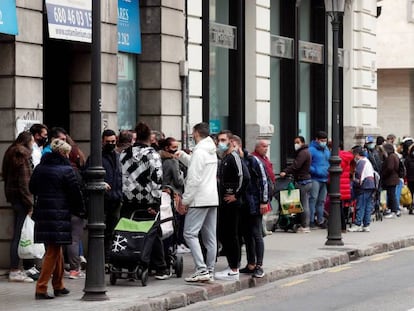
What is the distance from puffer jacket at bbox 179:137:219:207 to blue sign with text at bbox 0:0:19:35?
3.09 metres

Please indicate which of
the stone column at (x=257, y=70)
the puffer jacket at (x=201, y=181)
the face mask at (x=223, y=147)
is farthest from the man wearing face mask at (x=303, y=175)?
the puffer jacket at (x=201, y=181)

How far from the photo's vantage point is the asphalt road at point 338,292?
572 inches

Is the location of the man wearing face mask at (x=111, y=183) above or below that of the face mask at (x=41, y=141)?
below

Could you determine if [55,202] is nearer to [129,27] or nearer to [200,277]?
[200,277]

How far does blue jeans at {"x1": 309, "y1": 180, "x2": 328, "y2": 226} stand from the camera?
81.4 feet

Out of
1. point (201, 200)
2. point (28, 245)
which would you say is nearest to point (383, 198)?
point (201, 200)

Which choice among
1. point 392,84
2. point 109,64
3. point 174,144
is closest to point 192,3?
point 109,64

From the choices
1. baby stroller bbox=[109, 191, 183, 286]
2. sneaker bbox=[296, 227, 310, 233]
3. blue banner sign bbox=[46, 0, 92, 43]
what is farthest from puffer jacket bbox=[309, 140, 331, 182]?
baby stroller bbox=[109, 191, 183, 286]

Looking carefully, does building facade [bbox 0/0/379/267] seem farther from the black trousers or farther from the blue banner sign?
the black trousers

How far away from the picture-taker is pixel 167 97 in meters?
21.4

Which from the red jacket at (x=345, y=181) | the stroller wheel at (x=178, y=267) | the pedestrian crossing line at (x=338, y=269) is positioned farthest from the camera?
the red jacket at (x=345, y=181)

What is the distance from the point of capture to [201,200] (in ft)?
51.3

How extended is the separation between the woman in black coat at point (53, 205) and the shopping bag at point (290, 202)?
10249 millimetres

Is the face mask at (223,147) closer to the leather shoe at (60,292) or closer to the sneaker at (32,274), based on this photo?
the sneaker at (32,274)
